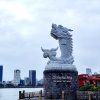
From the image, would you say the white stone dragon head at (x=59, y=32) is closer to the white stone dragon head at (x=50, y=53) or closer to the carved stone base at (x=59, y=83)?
the white stone dragon head at (x=50, y=53)

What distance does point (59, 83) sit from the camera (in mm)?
44938

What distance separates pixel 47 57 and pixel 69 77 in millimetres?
4015

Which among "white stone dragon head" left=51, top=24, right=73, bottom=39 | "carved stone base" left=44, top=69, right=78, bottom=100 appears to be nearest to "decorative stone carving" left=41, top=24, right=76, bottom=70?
"white stone dragon head" left=51, top=24, right=73, bottom=39

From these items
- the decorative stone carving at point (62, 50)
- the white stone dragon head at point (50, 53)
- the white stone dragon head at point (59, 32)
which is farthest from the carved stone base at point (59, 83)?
the white stone dragon head at point (59, 32)

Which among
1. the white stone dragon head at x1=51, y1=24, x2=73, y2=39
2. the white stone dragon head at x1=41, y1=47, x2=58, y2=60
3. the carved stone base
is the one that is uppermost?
the white stone dragon head at x1=51, y1=24, x2=73, y2=39

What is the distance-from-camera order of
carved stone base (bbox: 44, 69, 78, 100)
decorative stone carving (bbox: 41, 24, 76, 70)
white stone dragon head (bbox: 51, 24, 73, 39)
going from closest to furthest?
1. carved stone base (bbox: 44, 69, 78, 100)
2. decorative stone carving (bbox: 41, 24, 76, 70)
3. white stone dragon head (bbox: 51, 24, 73, 39)

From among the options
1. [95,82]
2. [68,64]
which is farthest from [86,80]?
[68,64]

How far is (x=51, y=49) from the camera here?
46.5 metres

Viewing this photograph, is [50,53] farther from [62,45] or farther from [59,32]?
[59,32]

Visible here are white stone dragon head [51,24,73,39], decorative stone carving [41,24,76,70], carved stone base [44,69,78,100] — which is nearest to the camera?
carved stone base [44,69,78,100]

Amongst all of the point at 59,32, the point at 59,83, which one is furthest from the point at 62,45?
the point at 59,83

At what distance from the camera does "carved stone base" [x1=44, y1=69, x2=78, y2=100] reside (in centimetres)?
4488

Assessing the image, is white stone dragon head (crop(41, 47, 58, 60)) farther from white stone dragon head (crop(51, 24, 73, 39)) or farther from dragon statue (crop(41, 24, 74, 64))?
white stone dragon head (crop(51, 24, 73, 39))

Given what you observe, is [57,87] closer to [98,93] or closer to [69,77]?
[69,77]
